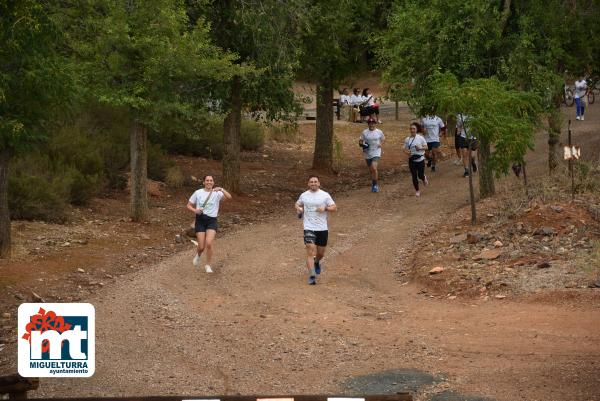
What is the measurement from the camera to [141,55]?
2211 centimetres

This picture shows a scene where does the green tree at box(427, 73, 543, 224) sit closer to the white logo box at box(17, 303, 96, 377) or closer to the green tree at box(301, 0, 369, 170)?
the green tree at box(301, 0, 369, 170)

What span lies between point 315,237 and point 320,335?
352 cm

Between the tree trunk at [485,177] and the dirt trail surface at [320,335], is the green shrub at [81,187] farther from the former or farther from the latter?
the tree trunk at [485,177]

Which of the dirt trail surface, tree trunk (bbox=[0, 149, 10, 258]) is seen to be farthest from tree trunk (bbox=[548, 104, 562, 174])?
tree trunk (bbox=[0, 149, 10, 258])

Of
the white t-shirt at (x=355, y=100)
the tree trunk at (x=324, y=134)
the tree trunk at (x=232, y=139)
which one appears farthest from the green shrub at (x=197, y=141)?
the white t-shirt at (x=355, y=100)

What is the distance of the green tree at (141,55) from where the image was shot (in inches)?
838

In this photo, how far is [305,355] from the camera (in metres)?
13.5

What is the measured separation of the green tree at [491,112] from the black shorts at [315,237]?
15.3ft

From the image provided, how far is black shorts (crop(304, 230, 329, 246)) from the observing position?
696 inches

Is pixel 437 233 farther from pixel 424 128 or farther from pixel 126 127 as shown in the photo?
pixel 126 127

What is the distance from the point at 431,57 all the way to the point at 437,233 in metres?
4.67

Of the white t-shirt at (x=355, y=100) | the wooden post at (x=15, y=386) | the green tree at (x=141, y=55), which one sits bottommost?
the wooden post at (x=15, y=386)

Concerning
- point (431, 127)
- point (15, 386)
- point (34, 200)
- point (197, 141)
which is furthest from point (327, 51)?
point (15, 386)

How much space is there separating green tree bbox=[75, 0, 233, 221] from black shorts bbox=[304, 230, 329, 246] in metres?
5.40
